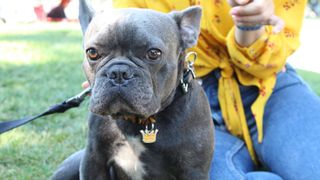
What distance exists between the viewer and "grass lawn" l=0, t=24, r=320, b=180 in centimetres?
→ 283

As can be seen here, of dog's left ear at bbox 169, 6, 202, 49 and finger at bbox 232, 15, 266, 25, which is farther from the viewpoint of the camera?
finger at bbox 232, 15, 266, 25

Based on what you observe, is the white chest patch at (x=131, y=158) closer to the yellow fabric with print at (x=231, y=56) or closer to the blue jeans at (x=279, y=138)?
the blue jeans at (x=279, y=138)

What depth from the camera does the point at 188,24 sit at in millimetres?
1986

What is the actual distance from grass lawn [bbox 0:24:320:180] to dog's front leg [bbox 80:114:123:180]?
0.69 m

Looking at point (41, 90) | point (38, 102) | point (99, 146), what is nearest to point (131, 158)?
point (99, 146)

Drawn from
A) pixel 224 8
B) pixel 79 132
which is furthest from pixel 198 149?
pixel 79 132

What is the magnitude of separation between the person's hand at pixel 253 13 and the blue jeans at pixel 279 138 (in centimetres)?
53

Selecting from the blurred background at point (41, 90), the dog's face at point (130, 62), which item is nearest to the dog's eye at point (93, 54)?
the dog's face at point (130, 62)

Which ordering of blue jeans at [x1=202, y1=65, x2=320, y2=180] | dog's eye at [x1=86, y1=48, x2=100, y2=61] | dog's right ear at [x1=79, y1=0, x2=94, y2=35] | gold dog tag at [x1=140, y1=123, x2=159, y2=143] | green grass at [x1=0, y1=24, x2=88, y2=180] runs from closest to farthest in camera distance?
1. dog's eye at [x1=86, y1=48, x2=100, y2=61]
2. gold dog tag at [x1=140, y1=123, x2=159, y2=143]
3. dog's right ear at [x1=79, y1=0, x2=94, y2=35]
4. blue jeans at [x1=202, y1=65, x2=320, y2=180]
5. green grass at [x1=0, y1=24, x2=88, y2=180]

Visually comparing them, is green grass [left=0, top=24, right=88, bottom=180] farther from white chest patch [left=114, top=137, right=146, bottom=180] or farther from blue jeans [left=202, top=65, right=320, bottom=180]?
blue jeans [left=202, top=65, right=320, bottom=180]

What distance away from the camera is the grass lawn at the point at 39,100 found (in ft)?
9.29

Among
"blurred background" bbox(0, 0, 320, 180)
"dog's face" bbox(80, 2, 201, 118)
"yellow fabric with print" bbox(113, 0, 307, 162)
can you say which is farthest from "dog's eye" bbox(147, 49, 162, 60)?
"blurred background" bbox(0, 0, 320, 180)

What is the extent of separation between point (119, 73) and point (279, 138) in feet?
3.56

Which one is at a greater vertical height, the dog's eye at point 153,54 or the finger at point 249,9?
the finger at point 249,9
